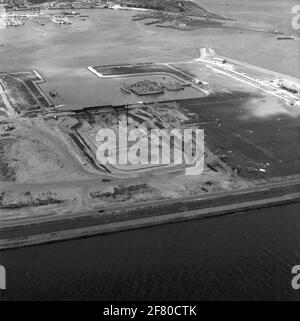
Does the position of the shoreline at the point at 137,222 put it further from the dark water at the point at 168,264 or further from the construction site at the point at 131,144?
the construction site at the point at 131,144

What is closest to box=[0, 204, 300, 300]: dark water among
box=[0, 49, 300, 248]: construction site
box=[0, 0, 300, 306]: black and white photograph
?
box=[0, 0, 300, 306]: black and white photograph

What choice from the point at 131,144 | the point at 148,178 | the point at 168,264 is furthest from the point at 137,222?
the point at 131,144

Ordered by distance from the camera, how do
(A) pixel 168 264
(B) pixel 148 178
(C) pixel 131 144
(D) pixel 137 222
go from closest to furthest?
1. (A) pixel 168 264
2. (D) pixel 137 222
3. (B) pixel 148 178
4. (C) pixel 131 144

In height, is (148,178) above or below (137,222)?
above

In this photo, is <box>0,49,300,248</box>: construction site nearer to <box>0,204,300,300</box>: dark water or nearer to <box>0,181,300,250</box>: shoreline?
<box>0,181,300,250</box>: shoreline

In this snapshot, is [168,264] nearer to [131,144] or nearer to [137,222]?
[137,222]
